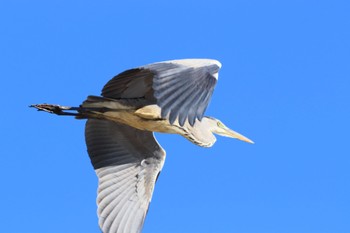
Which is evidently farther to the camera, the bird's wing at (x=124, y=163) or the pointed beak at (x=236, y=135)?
the pointed beak at (x=236, y=135)

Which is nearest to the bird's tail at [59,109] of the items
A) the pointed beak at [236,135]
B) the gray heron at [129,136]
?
the gray heron at [129,136]

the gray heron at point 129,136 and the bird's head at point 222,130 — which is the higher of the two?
the bird's head at point 222,130

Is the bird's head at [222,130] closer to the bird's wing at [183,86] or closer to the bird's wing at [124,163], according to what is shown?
the bird's wing at [124,163]

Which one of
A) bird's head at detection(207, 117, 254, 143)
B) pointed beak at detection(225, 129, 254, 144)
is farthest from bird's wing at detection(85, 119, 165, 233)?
pointed beak at detection(225, 129, 254, 144)

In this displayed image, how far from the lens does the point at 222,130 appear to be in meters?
10.2

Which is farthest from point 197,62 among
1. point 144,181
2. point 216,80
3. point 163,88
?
point 144,181

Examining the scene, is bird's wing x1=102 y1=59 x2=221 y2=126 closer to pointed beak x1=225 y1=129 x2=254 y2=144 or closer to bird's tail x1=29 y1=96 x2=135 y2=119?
bird's tail x1=29 y1=96 x2=135 y2=119

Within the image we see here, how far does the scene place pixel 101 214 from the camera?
9.09m

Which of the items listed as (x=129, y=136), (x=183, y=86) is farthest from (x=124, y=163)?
(x=183, y=86)

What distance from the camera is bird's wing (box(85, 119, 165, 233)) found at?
365 inches

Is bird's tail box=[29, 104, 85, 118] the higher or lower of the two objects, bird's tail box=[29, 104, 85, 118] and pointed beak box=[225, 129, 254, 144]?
the lower

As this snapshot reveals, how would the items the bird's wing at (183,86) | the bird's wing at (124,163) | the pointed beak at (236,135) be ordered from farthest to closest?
the pointed beak at (236,135) < the bird's wing at (124,163) < the bird's wing at (183,86)

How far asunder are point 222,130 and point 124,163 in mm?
1438

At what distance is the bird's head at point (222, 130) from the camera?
10.1m
